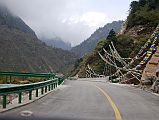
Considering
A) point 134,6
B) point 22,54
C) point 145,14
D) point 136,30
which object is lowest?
point 22,54

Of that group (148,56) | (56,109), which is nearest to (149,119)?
(56,109)

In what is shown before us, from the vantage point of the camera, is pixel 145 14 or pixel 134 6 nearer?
pixel 145 14

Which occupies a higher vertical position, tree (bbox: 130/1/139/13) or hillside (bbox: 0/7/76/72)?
tree (bbox: 130/1/139/13)

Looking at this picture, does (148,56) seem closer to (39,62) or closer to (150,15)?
(150,15)

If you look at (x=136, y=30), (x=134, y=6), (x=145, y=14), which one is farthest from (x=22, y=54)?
(x=145, y=14)

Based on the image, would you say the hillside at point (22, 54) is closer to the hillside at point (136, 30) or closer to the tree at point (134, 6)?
the hillside at point (136, 30)

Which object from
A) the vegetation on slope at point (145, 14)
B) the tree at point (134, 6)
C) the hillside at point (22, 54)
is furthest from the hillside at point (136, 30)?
the hillside at point (22, 54)

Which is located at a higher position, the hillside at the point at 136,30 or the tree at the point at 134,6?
the tree at the point at 134,6

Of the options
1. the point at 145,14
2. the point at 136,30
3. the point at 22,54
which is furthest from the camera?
the point at 22,54

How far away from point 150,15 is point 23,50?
81.3m

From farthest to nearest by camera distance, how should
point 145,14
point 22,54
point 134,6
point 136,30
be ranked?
point 22,54 < point 134,6 < point 136,30 < point 145,14

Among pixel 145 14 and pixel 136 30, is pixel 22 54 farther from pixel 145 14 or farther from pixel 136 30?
pixel 145 14

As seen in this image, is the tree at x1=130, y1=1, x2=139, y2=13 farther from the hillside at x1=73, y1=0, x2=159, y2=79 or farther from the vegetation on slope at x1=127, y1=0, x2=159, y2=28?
the hillside at x1=73, y1=0, x2=159, y2=79

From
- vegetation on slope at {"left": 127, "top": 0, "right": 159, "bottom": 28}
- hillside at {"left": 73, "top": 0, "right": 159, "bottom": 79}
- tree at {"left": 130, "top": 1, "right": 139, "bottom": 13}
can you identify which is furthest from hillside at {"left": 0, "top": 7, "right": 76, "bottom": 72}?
vegetation on slope at {"left": 127, "top": 0, "right": 159, "bottom": 28}
